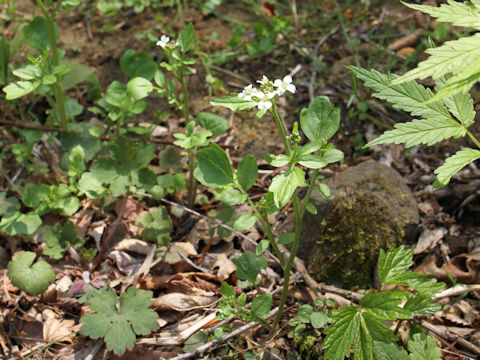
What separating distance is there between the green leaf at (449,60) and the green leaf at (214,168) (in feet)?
2.84

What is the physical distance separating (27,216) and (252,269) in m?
1.30

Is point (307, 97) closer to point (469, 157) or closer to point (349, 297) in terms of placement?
point (349, 297)

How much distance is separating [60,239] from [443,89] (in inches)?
84.1

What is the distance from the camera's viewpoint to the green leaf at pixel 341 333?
166 centimetres

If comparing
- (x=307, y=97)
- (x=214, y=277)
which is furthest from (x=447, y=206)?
(x=214, y=277)

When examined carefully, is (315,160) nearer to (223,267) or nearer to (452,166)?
(452,166)

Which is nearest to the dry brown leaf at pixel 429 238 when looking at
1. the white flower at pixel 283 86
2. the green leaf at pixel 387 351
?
the green leaf at pixel 387 351

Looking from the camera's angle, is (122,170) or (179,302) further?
(122,170)

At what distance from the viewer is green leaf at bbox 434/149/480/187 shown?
56.3 inches

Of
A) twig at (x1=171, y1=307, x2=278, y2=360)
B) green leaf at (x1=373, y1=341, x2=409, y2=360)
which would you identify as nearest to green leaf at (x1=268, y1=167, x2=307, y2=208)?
green leaf at (x1=373, y1=341, x2=409, y2=360)

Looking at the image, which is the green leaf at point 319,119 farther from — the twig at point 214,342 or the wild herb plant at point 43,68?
the wild herb plant at point 43,68

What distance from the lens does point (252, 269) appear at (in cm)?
208

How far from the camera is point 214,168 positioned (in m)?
1.89

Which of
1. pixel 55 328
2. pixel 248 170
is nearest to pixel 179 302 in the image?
pixel 55 328
